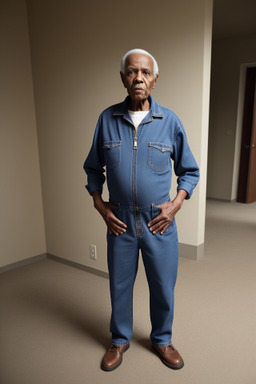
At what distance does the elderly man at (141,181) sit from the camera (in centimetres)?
143

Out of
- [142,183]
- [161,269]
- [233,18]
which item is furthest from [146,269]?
[233,18]

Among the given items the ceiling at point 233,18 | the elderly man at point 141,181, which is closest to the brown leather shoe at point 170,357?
the elderly man at point 141,181

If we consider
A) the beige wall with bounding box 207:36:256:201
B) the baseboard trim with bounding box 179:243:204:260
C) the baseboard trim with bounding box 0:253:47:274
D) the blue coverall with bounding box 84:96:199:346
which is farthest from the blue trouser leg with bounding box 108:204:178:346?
the beige wall with bounding box 207:36:256:201

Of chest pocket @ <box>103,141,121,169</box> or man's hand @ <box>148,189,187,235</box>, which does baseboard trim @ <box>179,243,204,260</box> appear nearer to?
man's hand @ <box>148,189,187,235</box>

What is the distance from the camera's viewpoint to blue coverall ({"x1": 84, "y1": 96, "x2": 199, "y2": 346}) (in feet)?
4.73

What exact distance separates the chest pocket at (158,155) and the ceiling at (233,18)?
3114 millimetres

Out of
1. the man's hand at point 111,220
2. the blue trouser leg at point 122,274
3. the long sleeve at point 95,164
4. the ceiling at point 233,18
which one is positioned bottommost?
the blue trouser leg at point 122,274

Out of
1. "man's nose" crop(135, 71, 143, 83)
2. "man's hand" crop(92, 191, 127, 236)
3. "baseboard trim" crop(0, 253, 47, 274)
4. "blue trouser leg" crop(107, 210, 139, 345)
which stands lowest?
"baseboard trim" crop(0, 253, 47, 274)

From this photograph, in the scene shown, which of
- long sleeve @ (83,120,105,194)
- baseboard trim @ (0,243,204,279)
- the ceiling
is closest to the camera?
long sleeve @ (83,120,105,194)

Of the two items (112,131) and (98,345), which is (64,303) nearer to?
(98,345)

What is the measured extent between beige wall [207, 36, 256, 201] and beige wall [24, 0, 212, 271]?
8.42ft

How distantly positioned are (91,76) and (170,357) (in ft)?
7.11

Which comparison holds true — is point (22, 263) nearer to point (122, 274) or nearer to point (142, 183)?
point (122, 274)

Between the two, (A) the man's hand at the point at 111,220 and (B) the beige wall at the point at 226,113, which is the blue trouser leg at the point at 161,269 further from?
(B) the beige wall at the point at 226,113
